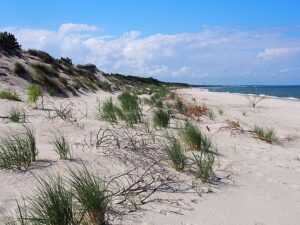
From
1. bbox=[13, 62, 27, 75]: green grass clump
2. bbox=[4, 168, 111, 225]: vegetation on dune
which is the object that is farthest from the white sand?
bbox=[13, 62, 27, 75]: green grass clump

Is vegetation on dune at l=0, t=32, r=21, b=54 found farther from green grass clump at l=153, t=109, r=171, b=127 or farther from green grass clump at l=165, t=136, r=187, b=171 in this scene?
green grass clump at l=165, t=136, r=187, b=171

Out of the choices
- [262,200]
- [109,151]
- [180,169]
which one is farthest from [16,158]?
[262,200]

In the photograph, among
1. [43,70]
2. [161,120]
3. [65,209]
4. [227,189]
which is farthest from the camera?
[43,70]

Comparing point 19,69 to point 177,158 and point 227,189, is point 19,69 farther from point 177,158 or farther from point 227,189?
point 227,189

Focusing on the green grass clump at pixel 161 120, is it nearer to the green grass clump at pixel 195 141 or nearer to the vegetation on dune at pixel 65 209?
the green grass clump at pixel 195 141

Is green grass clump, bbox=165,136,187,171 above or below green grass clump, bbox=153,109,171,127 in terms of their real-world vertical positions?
below

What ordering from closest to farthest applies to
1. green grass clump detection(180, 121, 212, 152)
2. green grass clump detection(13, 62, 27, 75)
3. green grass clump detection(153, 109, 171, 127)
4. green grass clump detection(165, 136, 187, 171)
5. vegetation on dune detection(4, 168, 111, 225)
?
vegetation on dune detection(4, 168, 111, 225), green grass clump detection(165, 136, 187, 171), green grass clump detection(180, 121, 212, 152), green grass clump detection(153, 109, 171, 127), green grass clump detection(13, 62, 27, 75)

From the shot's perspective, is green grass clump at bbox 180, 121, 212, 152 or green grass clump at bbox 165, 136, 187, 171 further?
green grass clump at bbox 180, 121, 212, 152

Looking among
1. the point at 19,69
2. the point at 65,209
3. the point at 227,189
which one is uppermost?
the point at 19,69

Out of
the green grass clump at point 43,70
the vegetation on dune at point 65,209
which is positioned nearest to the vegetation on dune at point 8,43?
the green grass clump at point 43,70

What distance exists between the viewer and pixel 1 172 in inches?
168

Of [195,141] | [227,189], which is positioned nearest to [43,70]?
[195,141]

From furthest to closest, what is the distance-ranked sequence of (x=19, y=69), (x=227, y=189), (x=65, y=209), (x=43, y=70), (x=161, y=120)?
(x=43, y=70), (x=19, y=69), (x=161, y=120), (x=227, y=189), (x=65, y=209)

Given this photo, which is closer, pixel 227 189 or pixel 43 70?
pixel 227 189
